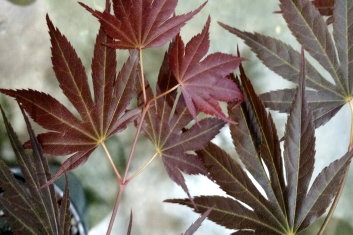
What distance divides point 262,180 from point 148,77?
32 cm

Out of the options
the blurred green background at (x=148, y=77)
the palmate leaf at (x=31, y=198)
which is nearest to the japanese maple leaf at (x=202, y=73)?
the palmate leaf at (x=31, y=198)

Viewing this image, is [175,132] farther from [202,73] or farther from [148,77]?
[148,77]

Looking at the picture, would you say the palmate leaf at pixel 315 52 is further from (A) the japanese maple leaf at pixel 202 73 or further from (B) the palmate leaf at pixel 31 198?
(B) the palmate leaf at pixel 31 198

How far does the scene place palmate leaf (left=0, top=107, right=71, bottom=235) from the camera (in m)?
0.49

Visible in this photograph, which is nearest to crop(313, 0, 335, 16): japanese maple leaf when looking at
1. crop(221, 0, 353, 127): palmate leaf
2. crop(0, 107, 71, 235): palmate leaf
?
crop(221, 0, 353, 127): palmate leaf

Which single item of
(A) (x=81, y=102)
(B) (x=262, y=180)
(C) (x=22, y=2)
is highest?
(C) (x=22, y=2)

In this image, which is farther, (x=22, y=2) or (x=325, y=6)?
(x=22, y=2)

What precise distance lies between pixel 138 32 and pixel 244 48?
314mm

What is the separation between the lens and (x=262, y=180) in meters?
0.52

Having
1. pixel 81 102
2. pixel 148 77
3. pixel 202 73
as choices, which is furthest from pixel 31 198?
pixel 148 77

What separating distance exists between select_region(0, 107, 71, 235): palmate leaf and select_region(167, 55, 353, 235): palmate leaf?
0.13 m

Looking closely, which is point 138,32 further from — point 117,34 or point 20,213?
point 20,213

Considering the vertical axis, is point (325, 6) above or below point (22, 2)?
below

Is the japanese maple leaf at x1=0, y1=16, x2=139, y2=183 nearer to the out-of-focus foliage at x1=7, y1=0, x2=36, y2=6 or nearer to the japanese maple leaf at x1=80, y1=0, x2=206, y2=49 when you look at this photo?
the japanese maple leaf at x1=80, y1=0, x2=206, y2=49
